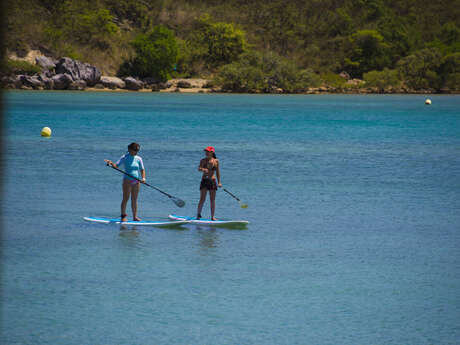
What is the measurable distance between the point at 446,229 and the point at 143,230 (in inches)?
235

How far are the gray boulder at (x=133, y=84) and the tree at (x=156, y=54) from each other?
2.85 metres

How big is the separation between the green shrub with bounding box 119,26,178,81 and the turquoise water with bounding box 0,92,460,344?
272ft

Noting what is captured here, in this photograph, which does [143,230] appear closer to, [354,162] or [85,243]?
[85,243]

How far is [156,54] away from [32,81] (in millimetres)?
18155

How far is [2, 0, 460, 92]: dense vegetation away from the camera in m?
113

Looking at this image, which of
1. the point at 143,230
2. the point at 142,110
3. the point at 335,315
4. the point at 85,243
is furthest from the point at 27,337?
the point at 142,110

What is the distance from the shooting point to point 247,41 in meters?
135

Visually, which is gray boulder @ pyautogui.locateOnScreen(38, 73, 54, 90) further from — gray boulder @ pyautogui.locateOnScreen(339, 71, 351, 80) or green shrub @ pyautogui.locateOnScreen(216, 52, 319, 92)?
gray boulder @ pyautogui.locateOnScreen(339, 71, 351, 80)

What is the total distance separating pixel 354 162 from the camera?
1139 inches

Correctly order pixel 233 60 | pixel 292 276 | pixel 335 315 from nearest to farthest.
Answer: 1. pixel 335 315
2. pixel 292 276
3. pixel 233 60

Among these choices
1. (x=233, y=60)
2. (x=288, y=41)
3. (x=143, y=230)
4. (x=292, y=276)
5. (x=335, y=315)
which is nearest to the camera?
(x=335, y=315)

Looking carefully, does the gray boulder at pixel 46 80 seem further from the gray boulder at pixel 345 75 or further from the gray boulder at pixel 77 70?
the gray boulder at pixel 345 75

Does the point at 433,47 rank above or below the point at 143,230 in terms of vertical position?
above

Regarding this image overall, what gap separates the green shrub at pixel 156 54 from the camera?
109 meters
